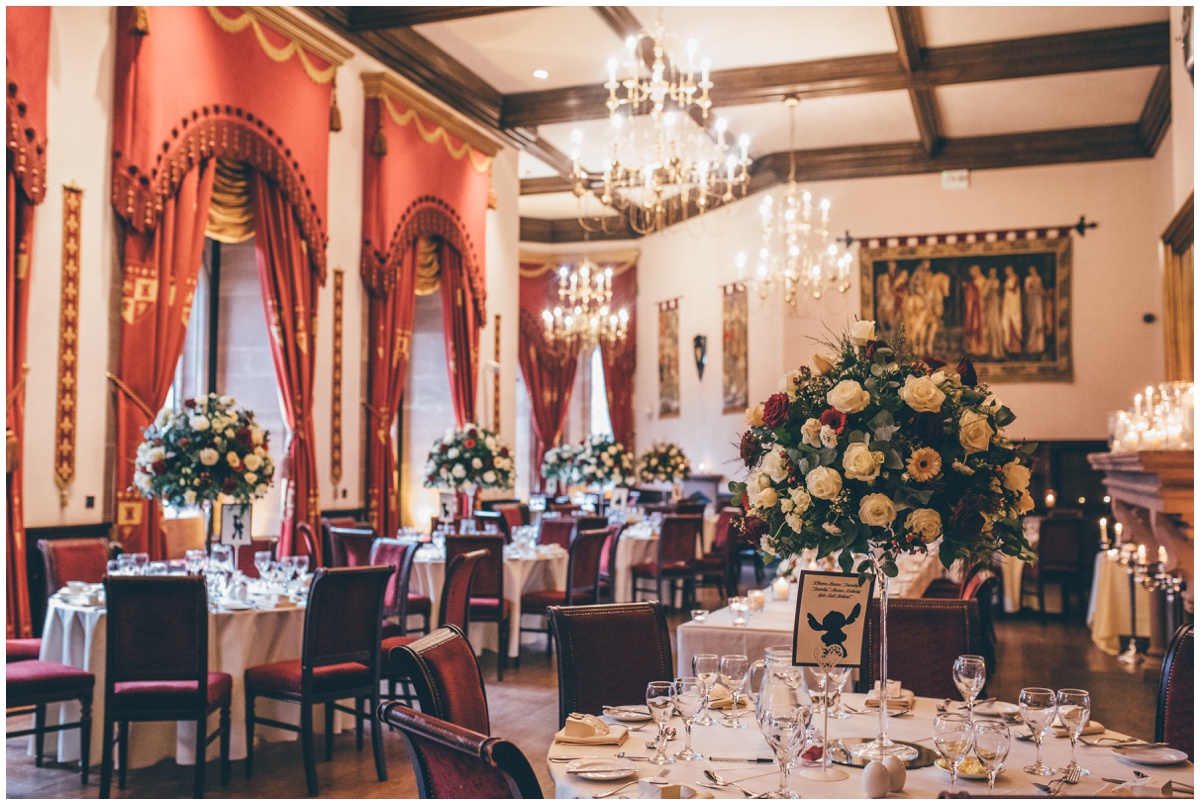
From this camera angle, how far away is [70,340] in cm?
627

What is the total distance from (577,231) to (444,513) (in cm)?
897

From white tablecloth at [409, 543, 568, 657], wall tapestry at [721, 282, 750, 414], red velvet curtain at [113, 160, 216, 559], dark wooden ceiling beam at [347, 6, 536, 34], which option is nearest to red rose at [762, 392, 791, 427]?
white tablecloth at [409, 543, 568, 657]

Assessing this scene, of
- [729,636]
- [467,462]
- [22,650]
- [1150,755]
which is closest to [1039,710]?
[1150,755]

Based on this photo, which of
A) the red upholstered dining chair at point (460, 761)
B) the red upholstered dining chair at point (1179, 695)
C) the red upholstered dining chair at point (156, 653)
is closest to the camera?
the red upholstered dining chair at point (460, 761)

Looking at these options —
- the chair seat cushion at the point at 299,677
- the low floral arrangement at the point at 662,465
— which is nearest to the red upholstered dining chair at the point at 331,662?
the chair seat cushion at the point at 299,677

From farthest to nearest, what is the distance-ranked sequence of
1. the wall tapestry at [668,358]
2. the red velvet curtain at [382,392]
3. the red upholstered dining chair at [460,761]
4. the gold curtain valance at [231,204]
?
the wall tapestry at [668,358], the red velvet curtain at [382,392], the gold curtain valance at [231,204], the red upholstered dining chair at [460,761]

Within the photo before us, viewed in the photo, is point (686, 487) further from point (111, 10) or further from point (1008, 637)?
point (111, 10)

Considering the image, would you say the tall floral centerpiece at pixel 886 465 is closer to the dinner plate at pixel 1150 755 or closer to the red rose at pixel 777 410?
the red rose at pixel 777 410

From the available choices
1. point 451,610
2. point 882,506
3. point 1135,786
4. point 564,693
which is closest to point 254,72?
point 451,610

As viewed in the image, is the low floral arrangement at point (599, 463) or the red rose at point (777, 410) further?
the low floral arrangement at point (599, 463)

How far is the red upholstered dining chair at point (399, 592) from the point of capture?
5828 millimetres

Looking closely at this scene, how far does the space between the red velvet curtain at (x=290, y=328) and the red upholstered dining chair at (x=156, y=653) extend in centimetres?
356

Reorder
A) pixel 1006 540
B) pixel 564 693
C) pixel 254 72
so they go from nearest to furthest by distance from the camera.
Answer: pixel 1006 540
pixel 564 693
pixel 254 72

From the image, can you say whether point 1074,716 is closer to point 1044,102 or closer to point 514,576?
point 514,576
